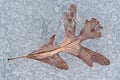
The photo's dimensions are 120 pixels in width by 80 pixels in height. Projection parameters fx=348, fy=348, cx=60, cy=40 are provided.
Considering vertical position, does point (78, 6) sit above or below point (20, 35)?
above

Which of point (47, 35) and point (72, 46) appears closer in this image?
point (72, 46)

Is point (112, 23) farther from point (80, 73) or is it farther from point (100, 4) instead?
point (80, 73)

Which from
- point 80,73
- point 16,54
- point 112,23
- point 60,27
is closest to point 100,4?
point 112,23
